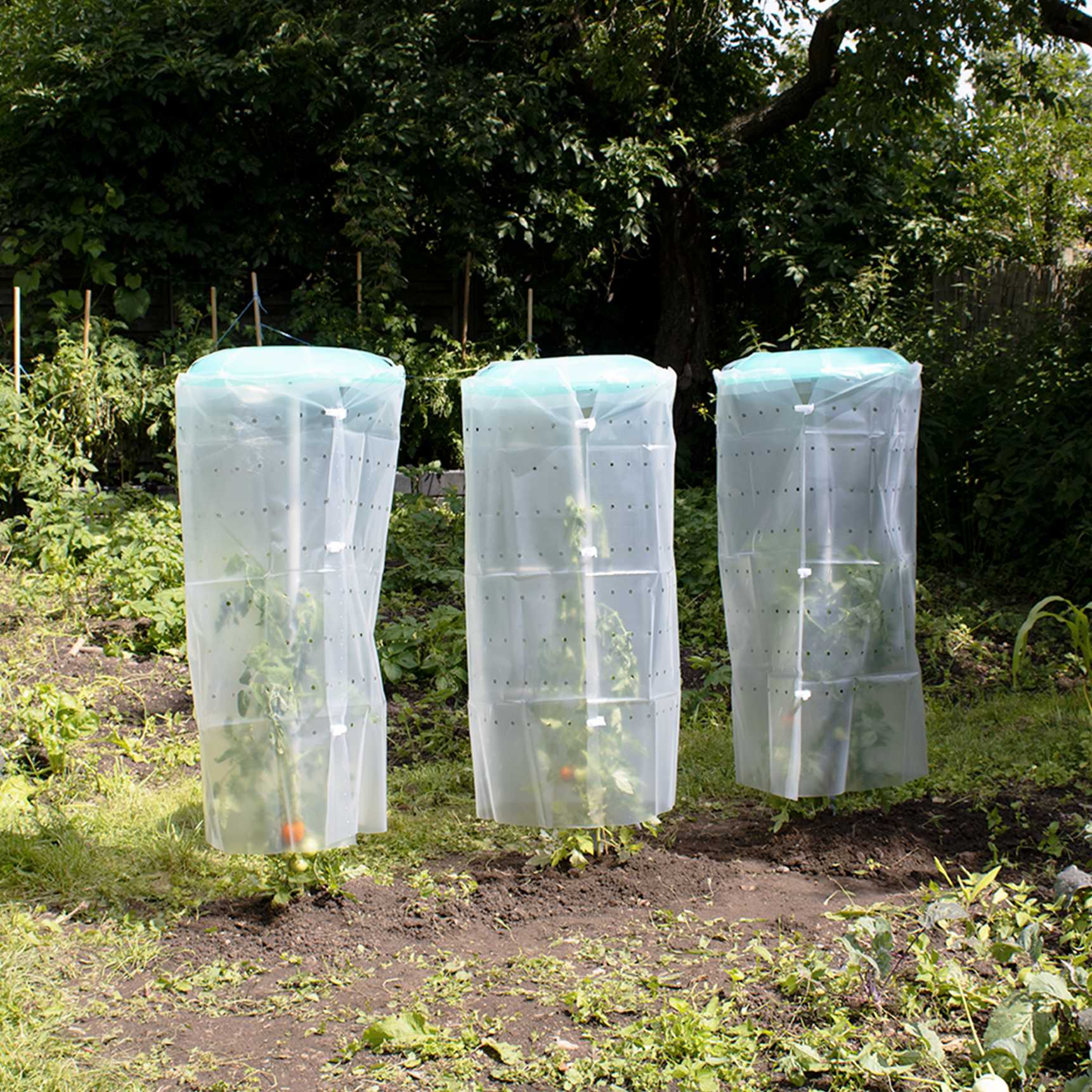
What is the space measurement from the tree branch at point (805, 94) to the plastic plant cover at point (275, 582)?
7.20 m

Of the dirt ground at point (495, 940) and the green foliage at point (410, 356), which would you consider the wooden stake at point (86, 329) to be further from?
the dirt ground at point (495, 940)

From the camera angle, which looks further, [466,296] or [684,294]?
[684,294]

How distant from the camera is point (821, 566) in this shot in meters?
3.29

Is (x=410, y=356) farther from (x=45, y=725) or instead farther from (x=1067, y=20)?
(x=45, y=725)

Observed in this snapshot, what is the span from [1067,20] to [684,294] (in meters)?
3.61

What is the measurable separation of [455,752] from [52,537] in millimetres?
2780

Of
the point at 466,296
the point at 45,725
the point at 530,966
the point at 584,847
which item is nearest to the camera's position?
the point at 530,966

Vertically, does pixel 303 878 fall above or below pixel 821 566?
below

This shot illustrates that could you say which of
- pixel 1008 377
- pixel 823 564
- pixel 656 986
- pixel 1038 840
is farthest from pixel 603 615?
pixel 1008 377

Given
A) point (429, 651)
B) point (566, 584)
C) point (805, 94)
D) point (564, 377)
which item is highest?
point (805, 94)

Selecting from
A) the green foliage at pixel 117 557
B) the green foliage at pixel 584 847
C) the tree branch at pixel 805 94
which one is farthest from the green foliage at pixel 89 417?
the tree branch at pixel 805 94

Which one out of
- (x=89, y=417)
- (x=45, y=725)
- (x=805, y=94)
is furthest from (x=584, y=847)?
(x=805, y=94)

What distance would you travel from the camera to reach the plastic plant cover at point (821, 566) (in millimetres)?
3277

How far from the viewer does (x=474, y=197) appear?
31.9 feet
